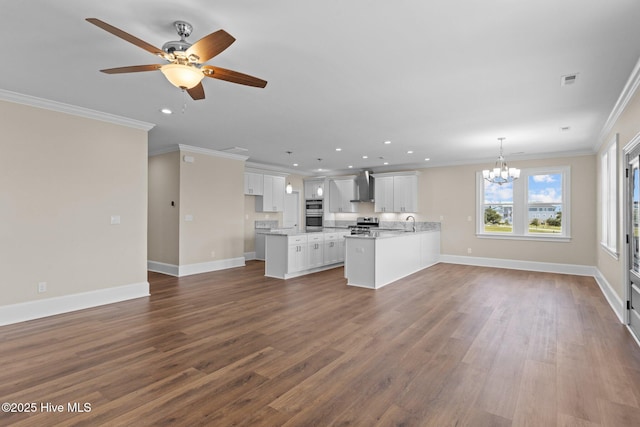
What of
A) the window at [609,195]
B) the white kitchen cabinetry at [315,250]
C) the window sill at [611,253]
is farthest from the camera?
the white kitchen cabinetry at [315,250]

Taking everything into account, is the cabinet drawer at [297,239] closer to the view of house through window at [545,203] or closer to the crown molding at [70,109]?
the crown molding at [70,109]

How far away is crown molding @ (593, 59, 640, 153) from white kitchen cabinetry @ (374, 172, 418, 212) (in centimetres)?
404

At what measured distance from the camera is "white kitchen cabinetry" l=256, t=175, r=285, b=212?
29.5 ft

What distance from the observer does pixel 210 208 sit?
7.13 metres

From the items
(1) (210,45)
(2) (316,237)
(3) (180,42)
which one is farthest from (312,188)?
(1) (210,45)

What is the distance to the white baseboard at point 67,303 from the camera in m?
3.80

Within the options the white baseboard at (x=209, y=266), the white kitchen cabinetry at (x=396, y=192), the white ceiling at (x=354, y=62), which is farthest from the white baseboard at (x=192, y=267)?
the white kitchen cabinetry at (x=396, y=192)

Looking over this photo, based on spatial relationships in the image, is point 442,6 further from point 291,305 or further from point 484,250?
point 484,250

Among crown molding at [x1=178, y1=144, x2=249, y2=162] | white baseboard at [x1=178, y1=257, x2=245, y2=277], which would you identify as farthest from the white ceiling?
white baseboard at [x1=178, y1=257, x2=245, y2=277]

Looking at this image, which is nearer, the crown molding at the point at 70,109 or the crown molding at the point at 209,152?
the crown molding at the point at 70,109

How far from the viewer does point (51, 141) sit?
413cm

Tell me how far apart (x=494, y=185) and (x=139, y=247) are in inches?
306

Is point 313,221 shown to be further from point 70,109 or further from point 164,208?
point 70,109

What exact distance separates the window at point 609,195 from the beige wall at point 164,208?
7.36 m
